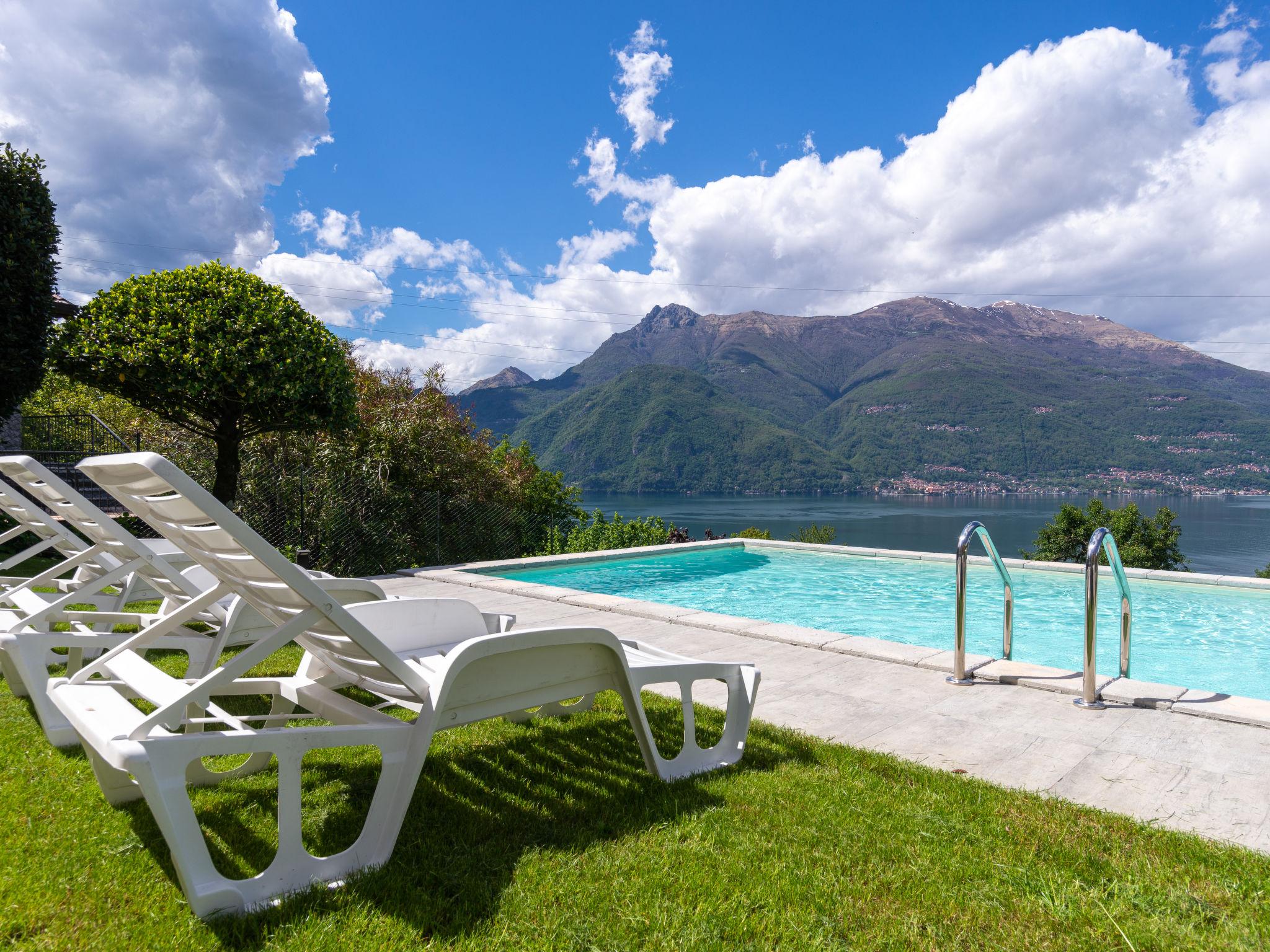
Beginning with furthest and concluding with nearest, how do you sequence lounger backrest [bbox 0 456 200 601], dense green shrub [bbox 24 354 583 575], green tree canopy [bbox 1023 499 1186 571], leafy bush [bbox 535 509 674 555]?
green tree canopy [bbox 1023 499 1186 571]
leafy bush [bbox 535 509 674 555]
dense green shrub [bbox 24 354 583 575]
lounger backrest [bbox 0 456 200 601]

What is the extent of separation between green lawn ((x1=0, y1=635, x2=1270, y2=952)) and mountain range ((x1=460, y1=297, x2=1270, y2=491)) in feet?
204

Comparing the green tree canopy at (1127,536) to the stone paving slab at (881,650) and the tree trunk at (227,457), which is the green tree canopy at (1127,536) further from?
the tree trunk at (227,457)

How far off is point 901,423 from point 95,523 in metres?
91.8

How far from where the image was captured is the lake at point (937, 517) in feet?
88.9

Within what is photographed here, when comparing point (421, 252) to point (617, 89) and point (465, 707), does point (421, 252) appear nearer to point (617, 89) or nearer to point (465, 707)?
point (617, 89)

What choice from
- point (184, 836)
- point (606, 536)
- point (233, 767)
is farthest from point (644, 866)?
point (606, 536)

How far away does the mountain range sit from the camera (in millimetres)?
69750

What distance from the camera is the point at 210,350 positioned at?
23.7 ft

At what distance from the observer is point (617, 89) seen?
21.0 meters

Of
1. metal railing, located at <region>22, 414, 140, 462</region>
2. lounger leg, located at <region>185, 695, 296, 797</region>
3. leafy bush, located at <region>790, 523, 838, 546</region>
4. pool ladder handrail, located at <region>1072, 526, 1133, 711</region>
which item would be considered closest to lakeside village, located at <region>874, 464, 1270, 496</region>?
leafy bush, located at <region>790, 523, 838, 546</region>

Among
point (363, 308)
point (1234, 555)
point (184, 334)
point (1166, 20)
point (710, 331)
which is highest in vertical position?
point (710, 331)

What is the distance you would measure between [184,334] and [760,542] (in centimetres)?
Answer: 986

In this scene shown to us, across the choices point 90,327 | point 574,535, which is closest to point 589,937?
point 90,327

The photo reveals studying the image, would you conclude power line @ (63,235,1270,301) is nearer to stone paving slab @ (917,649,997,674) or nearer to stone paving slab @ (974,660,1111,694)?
stone paving slab @ (917,649,997,674)
